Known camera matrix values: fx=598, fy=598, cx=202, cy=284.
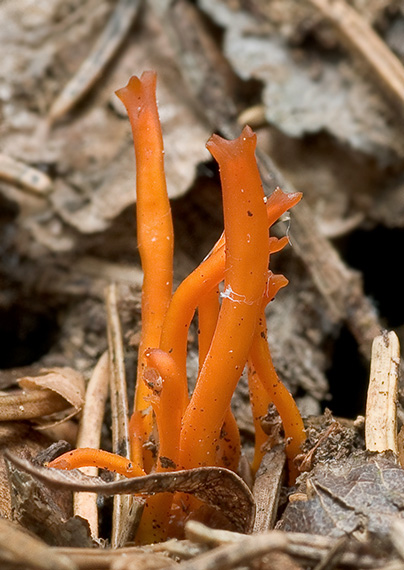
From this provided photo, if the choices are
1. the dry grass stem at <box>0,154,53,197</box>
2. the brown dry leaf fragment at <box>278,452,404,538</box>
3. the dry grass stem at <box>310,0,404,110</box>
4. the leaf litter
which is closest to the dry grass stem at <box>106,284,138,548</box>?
the leaf litter

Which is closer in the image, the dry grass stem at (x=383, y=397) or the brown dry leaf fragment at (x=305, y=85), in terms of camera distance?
the dry grass stem at (x=383, y=397)

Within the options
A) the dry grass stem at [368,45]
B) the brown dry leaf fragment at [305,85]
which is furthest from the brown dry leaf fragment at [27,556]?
the dry grass stem at [368,45]

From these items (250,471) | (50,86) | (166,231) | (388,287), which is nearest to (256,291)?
(166,231)

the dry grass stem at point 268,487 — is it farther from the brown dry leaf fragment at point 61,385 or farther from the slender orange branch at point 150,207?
the brown dry leaf fragment at point 61,385

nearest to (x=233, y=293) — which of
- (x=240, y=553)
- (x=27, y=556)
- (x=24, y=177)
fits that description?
(x=240, y=553)

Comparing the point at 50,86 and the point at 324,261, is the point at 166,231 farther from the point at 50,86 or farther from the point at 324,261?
the point at 50,86

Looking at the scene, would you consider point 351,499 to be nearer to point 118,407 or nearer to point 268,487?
point 268,487
